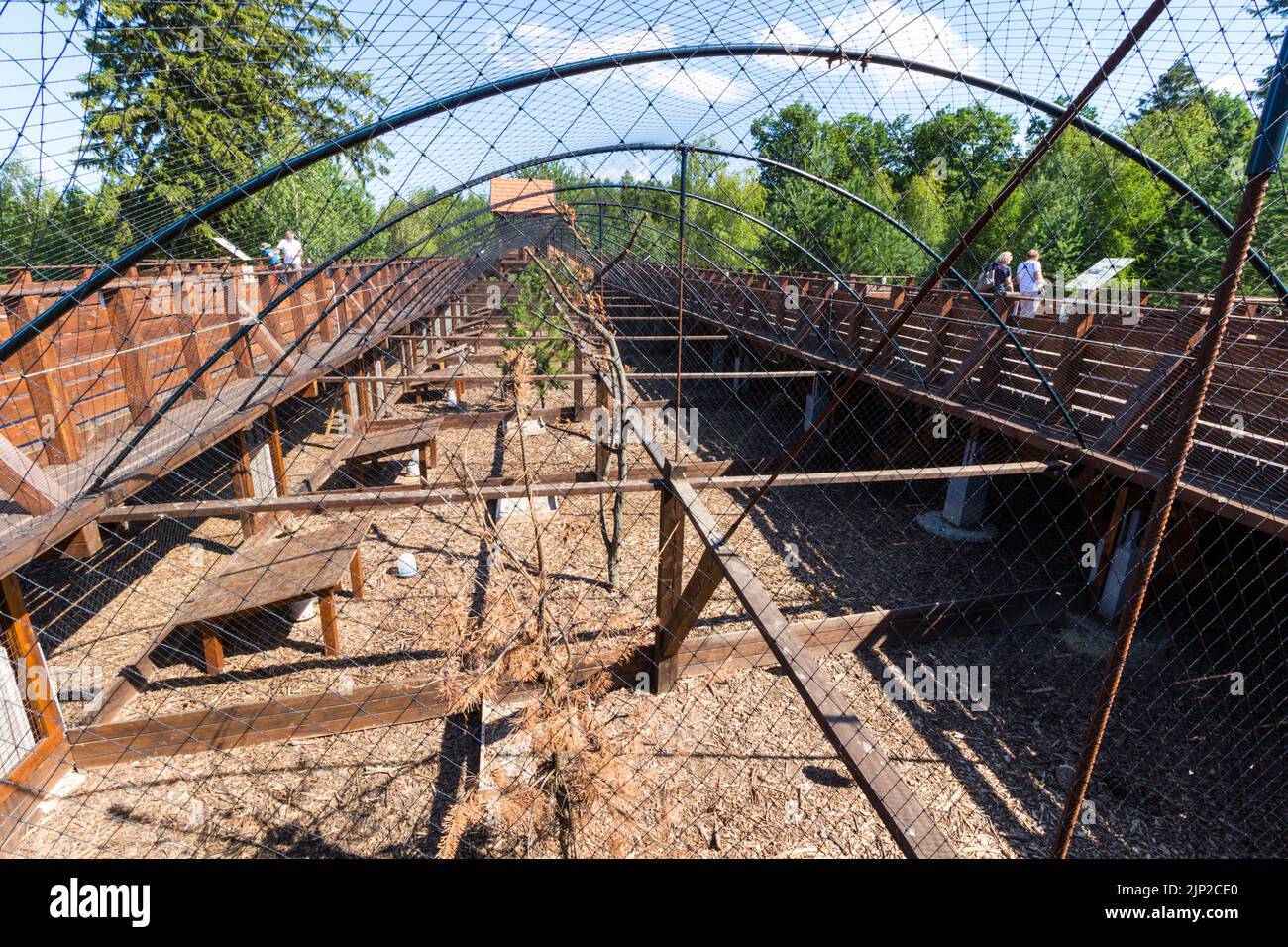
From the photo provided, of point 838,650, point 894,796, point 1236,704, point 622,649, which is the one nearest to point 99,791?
point 622,649

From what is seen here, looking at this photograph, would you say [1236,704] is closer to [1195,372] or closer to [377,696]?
[1195,372]

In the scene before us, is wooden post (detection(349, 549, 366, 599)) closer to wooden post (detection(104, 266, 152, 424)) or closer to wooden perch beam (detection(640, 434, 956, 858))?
wooden post (detection(104, 266, 152, 424))

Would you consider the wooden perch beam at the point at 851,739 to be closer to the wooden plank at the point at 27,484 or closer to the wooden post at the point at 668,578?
the wooden post at the point at 668,578

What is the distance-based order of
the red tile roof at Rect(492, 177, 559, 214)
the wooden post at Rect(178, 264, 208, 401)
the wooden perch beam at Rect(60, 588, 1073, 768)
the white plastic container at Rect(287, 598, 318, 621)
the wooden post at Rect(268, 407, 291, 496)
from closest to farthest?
the wooden perch beam at Rect(60, 588, 1073, 768), the wooden post at Rect(178, 264, 208, 401), the red tile roof at Rect(492, 177, 559, 214), the white plastic container at Rect(287, 598, 318, 621), the wooden post at Rect(268, 407, 291, 496)

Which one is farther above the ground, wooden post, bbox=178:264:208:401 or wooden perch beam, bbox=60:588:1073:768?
wooden post, bbox=178:264:208:401

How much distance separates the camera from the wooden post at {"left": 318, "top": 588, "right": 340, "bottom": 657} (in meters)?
4.86

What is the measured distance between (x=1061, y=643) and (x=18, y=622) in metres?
7.13

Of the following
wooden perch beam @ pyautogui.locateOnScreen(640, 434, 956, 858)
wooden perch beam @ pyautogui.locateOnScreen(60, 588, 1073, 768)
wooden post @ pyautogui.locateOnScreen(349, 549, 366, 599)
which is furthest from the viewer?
wooden post @ pyautogui.locateOnScreen(349, 549, 366, 599)

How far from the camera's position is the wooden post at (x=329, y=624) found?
15.9ft

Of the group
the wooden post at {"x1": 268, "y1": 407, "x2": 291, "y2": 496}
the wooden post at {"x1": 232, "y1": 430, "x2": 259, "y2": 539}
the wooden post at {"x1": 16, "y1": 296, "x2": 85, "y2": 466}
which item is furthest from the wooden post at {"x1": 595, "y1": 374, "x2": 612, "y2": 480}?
the wooden post at {"x1": 16, "y1": 296, "x2": 85, "y2": 466}

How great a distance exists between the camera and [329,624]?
16.3 feet

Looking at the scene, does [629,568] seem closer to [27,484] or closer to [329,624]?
[329,624]

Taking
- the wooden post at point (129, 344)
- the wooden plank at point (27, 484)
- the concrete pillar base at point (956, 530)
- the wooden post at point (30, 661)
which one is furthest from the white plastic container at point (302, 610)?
the concrete pillar base at point (956, 530)

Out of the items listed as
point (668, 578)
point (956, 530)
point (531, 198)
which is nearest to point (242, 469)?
point (531, 198)
